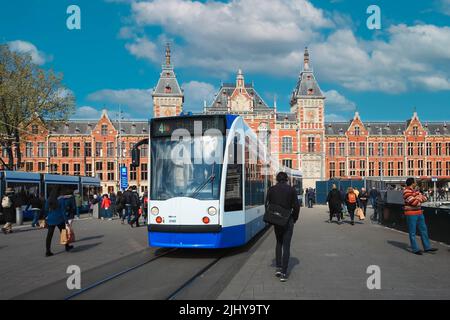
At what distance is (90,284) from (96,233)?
10.7m

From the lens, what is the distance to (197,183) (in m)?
10.5

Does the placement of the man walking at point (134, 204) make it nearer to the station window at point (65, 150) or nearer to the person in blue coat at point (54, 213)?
the person in blue coat at point (54, 213)

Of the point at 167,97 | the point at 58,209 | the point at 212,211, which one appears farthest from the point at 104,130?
the point at 212,211

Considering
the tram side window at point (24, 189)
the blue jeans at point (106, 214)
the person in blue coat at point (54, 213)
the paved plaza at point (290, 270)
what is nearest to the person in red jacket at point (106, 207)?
the blue jeans at point (106, 214)

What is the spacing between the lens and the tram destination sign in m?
10.8

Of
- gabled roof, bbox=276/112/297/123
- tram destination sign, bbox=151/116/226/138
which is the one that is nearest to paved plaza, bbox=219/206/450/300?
tram destination sign, bbox=151/116/226/138

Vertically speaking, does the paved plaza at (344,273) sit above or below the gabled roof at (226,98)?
below

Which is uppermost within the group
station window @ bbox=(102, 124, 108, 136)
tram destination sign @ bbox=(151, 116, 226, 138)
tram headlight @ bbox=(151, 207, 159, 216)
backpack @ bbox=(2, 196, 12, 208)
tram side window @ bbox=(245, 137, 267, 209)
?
station window @ bbox=(102, 124, 108, 136)

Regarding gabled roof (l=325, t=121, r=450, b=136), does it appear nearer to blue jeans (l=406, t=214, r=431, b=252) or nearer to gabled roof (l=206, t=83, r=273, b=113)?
gabled roof (l=206, t=83, r=273, b=113)

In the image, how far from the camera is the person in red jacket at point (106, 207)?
27.3 meters

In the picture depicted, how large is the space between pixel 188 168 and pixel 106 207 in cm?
1842

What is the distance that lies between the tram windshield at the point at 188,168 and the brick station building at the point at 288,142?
63.4 metres

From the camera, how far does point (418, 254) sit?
11.2 m

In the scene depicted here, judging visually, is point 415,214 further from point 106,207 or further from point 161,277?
point 106,207
